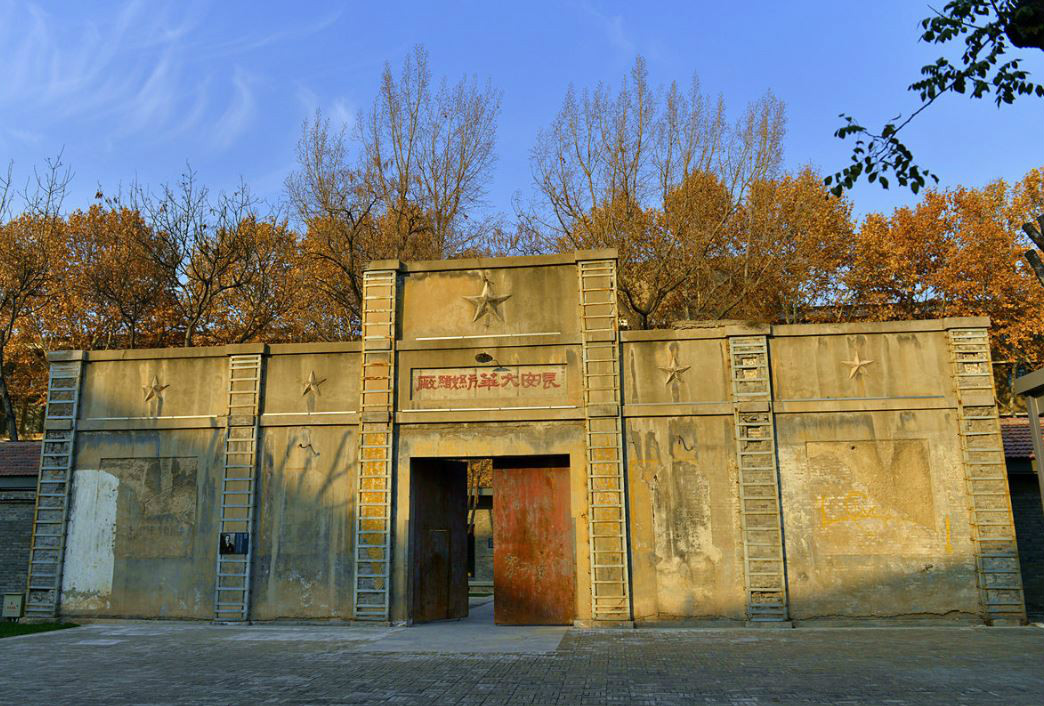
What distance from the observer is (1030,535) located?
16750 millimetres

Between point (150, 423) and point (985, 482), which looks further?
point (150, 423)

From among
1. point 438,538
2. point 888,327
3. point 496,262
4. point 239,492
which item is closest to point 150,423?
point 239,492

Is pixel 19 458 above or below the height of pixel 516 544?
above

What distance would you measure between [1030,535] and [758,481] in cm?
659

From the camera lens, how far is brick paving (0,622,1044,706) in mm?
9180

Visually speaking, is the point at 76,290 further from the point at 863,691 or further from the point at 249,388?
the point at 863,691

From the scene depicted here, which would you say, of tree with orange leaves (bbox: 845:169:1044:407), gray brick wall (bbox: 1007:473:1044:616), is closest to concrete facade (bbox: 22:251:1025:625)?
gray brick wall (bbox: 1007:473:1044:616)

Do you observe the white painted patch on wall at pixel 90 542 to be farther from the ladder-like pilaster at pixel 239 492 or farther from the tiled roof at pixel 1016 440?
the tiled roof at pixel 1016 440

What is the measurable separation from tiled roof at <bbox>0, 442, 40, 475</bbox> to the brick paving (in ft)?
20.3

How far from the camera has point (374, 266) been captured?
16.8m

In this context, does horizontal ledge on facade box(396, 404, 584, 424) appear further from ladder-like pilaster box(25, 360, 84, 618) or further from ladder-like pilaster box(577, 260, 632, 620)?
ladder-like pilaster box(25, 360, 84, 618)

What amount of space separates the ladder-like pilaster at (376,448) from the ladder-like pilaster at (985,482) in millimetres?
10798

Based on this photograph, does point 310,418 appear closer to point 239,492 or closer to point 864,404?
point 239,492

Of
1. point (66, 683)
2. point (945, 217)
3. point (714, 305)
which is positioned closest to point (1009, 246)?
point (945, 217)
